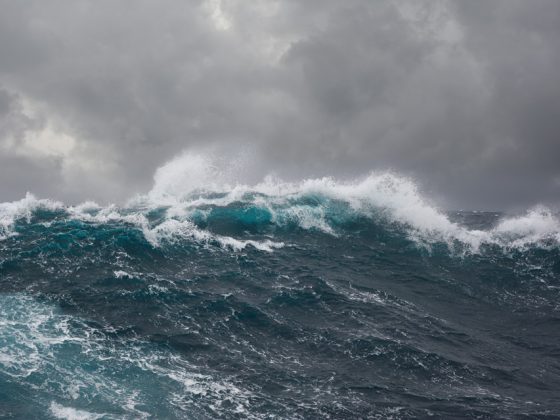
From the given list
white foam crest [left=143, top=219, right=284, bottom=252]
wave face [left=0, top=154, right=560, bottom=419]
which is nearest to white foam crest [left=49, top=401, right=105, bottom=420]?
wave face [left=0, top=154, right=560, bottom=419]

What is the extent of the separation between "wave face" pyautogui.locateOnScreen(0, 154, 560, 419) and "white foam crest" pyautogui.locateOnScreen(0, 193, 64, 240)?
349 millimetres

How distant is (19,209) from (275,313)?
57479mm

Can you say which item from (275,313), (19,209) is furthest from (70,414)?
(19,209)

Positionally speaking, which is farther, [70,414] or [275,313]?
[275,313]

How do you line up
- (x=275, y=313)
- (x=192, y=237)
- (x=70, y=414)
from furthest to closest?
1. (x=192, y=237)
2. (x=275, y=313)
3. (x=70, y=414)

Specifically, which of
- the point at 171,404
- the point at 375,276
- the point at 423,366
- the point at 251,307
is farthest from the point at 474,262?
the point at 171,404

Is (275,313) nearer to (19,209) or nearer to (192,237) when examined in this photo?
(192,237)

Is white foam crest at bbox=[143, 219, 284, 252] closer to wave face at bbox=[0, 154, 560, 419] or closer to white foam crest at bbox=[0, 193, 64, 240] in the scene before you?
wave face at bbox=[0, 154, 560, 419]

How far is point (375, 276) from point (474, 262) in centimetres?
1786

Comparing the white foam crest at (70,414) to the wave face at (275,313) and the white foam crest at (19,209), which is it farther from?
the white foam crest at (19,209)

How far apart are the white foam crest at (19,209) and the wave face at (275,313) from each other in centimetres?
35

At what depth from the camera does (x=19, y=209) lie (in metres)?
80.7

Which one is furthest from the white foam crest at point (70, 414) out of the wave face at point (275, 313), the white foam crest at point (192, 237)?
the white foam crest at point (192, 237)

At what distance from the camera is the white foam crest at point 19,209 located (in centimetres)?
7262
